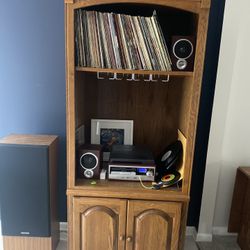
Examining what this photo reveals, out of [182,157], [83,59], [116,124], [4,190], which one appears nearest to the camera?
[83,59]

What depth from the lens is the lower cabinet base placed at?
165 cm

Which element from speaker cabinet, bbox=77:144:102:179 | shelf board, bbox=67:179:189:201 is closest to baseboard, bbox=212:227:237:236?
shelf board, bbox=67:179:189:201

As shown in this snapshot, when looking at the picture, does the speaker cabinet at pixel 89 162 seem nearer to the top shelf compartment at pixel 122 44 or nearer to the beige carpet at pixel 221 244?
the top shelf compartment at pixel 122 44

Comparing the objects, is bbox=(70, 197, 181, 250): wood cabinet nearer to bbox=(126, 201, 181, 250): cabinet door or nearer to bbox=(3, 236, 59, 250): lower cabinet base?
bbox=(126, 201, 181, 250): cabinet door

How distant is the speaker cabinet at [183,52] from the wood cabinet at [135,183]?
1.6 inches

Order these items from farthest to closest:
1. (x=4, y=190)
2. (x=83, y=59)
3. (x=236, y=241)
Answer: (x=236, y=241) → (x=4, y=190) → (x=83, y=59)

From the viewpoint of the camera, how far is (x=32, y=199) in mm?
1569

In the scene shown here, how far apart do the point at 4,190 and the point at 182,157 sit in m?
1.12

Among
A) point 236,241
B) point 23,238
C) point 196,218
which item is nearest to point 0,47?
point 23,238

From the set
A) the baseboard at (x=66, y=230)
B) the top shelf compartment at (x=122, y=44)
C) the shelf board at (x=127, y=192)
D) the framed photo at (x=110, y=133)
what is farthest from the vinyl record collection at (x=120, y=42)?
the baseboard at (x=66, y=230)

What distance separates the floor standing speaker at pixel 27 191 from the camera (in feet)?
4.94

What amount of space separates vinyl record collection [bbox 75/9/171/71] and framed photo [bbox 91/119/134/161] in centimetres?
46

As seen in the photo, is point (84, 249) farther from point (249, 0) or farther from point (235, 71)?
point (249, 0)

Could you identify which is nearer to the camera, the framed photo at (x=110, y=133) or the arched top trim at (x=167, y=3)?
the arched top trim at (x=167, y=3)
